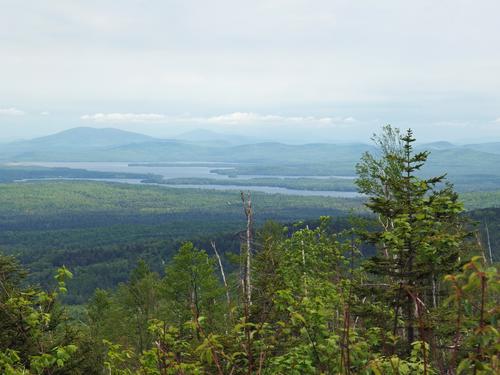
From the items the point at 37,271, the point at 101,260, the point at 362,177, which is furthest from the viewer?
the point at 101,260

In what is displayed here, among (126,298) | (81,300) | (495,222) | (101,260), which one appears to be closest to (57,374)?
(126,298)

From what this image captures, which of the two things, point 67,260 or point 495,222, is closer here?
point 495,222

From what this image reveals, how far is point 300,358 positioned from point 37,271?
496ft

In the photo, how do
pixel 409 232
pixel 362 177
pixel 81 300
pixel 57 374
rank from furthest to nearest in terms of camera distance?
pixel 81 300
pixel 362 177
pixel 57 374
pixel 409 232

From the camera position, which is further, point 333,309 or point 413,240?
point 333,309

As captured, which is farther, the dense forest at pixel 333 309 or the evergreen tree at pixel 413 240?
the evergreen tree at pixel 413 240

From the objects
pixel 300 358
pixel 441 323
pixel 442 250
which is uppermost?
pixel 442 250

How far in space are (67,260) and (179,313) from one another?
13941 cm

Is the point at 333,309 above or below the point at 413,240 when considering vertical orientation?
below

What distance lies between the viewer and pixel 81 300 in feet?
373

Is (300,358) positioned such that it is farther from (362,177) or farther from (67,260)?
(67,260)

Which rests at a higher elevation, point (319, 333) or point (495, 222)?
point (319, 333)

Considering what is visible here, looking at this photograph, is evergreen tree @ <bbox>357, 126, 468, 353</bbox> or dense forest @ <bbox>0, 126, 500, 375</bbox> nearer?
dense forest @ <bbox>0, 126, 500, 375</bbox>

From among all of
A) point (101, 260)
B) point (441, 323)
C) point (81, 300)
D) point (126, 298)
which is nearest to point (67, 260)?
point (101, 260)
